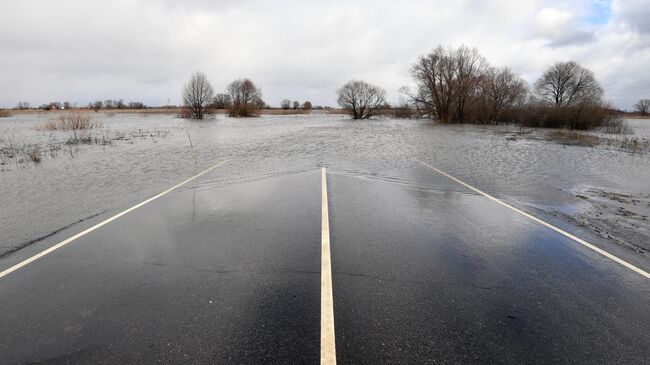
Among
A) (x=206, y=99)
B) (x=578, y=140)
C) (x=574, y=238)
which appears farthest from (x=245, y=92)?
(x=574, y=238)

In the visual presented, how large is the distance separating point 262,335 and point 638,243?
654cm

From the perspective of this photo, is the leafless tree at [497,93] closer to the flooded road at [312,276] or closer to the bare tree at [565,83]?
the bare tree at [565,83]

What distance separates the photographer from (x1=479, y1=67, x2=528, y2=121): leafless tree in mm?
52125

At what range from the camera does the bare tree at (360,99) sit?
247 feet

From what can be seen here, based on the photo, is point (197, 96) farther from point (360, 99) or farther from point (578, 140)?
point (578, 140)

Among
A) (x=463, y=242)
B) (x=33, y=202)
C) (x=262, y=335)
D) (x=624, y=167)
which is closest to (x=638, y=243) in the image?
(x=463, y=242)

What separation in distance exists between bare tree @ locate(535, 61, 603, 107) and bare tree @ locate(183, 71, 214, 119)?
69.6 meters

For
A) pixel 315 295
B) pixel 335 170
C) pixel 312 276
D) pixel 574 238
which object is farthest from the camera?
pixel 335 170

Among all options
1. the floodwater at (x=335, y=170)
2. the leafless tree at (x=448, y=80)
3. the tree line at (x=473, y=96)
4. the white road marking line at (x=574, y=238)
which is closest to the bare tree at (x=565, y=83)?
the tree line at (x=473, y=96)

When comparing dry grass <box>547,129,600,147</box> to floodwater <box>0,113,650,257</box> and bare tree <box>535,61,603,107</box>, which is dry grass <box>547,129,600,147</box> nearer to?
floodwater <box>0,113,650,257</box>

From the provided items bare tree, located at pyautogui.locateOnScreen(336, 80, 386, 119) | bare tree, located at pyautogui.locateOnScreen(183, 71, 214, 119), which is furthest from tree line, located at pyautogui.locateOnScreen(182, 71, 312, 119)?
bare tree, located at pyautogui.locateOnScreen(336, 80, 386, 119)

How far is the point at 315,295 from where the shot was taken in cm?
380

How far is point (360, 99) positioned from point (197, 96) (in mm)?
35528

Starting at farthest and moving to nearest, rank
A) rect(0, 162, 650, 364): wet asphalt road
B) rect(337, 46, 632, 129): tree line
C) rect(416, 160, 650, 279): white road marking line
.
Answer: rect(337, 46, 632, 129): tree line, rect(416, 160, 650, 279): white road marking line, rect(0, 162, 650, 364): wet asphalt road
